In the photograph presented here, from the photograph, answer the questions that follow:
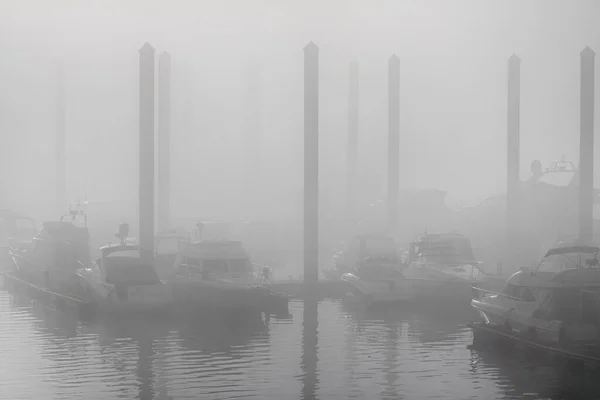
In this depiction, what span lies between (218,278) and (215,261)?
784 mm

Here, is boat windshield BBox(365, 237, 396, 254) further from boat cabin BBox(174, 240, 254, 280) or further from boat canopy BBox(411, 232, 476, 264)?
boat cabin BBox(174, 240, 254, 280)

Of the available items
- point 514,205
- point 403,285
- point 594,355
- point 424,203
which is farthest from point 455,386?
point 424,203

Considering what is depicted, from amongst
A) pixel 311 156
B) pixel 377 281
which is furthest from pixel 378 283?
pixel 311 156

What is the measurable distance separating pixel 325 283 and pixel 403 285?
660cm

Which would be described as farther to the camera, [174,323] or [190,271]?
[190,271]

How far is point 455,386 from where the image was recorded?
1816 centimetres

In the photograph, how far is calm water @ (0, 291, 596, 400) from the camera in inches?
690

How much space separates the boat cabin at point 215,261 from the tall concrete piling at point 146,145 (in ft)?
21.0

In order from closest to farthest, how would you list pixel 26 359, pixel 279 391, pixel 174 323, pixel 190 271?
pixel 279 391
pixel 26 359
pixel 174 323
pixel 190 271

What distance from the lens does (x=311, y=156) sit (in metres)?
37.1

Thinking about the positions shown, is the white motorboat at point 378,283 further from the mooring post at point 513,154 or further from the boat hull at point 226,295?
the mooring post at point 513,154

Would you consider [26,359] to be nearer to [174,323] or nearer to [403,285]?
[174,323]

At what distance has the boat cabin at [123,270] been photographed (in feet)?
90.2

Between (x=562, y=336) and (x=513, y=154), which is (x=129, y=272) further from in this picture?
(x=513, y=154)
